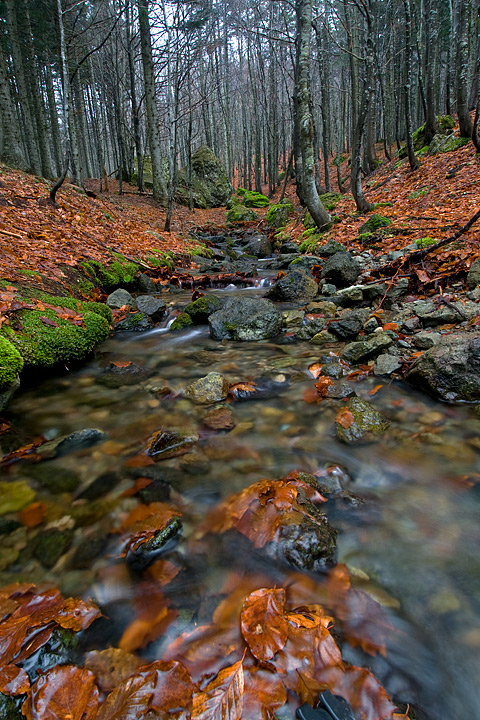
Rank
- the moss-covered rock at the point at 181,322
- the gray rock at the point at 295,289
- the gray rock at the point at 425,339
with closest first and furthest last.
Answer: the gray rock at the point at 425,339, the moss-covered rock at the point at 181,322, the gray rock at the point at 295,289

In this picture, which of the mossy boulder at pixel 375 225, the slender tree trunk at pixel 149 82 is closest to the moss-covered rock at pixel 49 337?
the mossy boulder at pixel 375 225

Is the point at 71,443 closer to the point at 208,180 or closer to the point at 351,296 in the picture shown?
the point at 351,296

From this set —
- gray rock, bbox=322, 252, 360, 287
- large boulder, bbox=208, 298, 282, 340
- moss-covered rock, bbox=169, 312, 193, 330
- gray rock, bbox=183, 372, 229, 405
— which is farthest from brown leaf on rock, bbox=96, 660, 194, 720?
gray rock, bbox=322, 252, 360, 287

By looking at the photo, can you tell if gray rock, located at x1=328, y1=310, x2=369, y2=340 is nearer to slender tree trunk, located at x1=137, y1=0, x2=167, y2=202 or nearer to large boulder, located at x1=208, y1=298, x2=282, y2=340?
large boulder, located at x1=208, y1=298, x2=282, y2=340

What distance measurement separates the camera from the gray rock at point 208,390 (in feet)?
11.6

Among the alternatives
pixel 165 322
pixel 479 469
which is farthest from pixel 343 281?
pixel 479 469

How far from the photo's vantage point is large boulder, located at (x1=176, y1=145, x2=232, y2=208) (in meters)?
25.7

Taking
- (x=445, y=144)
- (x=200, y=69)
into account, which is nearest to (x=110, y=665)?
(x=445, y=144)

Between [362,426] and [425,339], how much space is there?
5.34 ft

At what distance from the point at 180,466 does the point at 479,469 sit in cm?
212

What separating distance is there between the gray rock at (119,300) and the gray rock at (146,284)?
1094 mm

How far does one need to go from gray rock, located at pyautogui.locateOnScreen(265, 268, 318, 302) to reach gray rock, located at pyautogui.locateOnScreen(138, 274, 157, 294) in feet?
8.92

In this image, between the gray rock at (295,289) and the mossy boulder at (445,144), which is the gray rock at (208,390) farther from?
the mossy boulder at (445,144)

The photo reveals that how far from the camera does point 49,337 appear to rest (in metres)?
3.85
